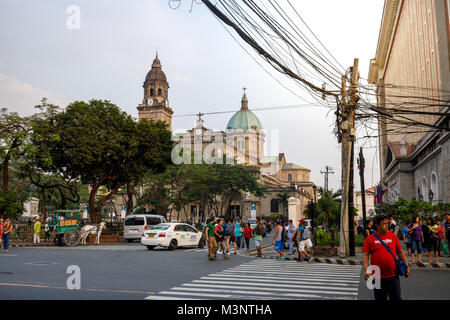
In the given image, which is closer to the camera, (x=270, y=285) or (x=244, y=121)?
(x=270, y=285)

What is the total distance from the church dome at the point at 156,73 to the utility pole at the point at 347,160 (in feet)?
238

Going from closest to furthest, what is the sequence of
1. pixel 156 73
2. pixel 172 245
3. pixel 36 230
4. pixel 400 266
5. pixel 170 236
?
1. pixel 400 266
2. pixel 170 236
3. pixel 172 245
4. pixel 36 230
5. pixel 156 73

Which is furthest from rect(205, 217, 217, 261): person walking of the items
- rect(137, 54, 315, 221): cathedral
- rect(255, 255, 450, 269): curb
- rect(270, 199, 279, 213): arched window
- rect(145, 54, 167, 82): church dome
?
rect(145, 54, 167, 82): church dome

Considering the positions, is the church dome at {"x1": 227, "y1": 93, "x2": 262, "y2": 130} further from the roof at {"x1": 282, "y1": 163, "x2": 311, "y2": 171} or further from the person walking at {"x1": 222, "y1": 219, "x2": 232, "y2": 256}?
the person walking at {"x1": 222, "y1": 219, "x2": 232, "y2": 256}

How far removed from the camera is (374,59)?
58.6 m

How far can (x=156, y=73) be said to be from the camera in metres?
86.4

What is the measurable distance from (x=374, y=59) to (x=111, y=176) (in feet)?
144

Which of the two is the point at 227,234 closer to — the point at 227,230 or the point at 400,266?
the point at 227,230

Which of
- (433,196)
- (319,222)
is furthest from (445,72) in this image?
(319,222)

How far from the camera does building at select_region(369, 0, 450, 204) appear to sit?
22406mm

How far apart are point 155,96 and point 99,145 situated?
58850 millimetres

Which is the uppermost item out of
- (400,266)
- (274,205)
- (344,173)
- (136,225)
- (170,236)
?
(344,173)

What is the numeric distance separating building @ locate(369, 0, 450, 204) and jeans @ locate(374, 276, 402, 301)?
33.7ft

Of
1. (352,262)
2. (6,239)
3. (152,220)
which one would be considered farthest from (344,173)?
(6,239)
